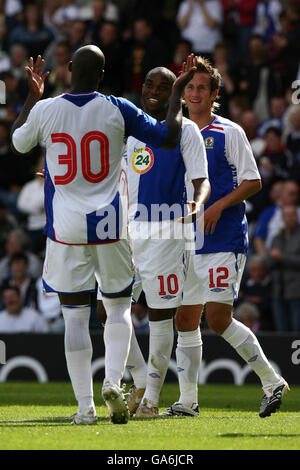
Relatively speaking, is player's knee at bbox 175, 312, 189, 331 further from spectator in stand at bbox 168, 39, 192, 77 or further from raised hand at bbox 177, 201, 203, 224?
spectator in stand at bbox 168, 39, 192, 77

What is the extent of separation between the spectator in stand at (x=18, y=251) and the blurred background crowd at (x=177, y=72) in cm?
2

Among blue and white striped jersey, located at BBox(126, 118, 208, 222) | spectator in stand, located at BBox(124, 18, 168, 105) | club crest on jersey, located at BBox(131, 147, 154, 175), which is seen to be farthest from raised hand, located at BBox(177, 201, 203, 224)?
spectator in stand, located at BBox(124, 18, 168, 105)

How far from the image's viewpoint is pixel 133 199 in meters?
Result: 6.96

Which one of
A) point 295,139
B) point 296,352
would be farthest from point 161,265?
point 295,139

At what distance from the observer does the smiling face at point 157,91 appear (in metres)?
6.89

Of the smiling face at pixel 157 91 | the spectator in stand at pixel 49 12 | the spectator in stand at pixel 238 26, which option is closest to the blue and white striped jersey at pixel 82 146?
the smiling face at pixel 157 91

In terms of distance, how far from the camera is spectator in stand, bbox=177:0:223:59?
15.5 metres

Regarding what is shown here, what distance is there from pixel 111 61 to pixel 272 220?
425cm

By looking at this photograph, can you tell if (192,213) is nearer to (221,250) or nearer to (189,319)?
(221,250)

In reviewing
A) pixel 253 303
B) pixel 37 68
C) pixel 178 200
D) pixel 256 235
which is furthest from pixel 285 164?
pixel 37 68

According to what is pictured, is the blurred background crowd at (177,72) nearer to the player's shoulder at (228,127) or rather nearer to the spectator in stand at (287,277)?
the spectator in stand at (287,277)

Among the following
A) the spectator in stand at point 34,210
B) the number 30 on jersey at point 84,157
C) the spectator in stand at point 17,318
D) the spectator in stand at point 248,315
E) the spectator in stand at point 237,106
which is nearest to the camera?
the number 30 on jersey at point 84,157

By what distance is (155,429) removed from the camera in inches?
228

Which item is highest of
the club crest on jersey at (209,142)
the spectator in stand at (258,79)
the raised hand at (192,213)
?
the spectator in stand at (258,79)
